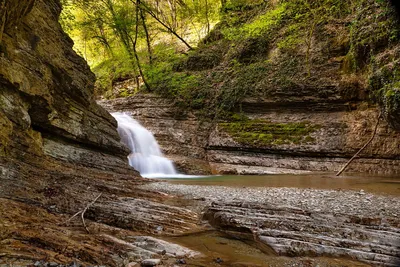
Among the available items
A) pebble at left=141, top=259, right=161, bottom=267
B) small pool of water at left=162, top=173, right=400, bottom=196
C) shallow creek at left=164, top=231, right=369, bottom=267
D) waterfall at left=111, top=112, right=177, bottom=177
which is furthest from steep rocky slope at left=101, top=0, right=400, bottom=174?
pebble at left=141, top=259, right=161, bottom=267

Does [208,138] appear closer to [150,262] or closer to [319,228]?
[319,228]

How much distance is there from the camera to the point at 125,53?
21266 millimetres

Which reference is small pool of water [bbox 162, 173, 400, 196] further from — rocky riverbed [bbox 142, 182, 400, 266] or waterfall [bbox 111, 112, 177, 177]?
waterfall [bbox 111, 112, 177, 177]

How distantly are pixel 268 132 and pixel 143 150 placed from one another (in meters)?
6.99

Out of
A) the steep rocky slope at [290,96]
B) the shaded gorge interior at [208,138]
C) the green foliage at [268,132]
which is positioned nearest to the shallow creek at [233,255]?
the shaded gorge interior at [208,138]

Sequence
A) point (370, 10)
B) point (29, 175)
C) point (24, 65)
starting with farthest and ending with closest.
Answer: point (370, 10) < point (24, 65) < point (29, 175)

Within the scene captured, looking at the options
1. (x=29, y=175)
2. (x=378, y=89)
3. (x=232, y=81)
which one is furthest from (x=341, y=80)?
(x=29, y=175)

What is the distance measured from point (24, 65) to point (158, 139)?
923 cm

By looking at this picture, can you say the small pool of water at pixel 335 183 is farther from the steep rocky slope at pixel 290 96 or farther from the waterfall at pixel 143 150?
the waterfall at pixel 143 150

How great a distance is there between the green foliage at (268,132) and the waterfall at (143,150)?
4.17 m

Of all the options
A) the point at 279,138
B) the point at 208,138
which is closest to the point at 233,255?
the point at 279,138

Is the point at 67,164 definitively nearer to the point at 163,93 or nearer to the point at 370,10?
the point at 163,93

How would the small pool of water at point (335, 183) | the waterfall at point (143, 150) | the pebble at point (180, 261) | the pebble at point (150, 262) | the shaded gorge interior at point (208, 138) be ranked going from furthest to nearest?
the waterfall at point (143, 150), the small pool of water at point (335, 183), the shaded gorge interior at point (208, 138), the pebble at point (180, 261), the pebble at point (150, 262)

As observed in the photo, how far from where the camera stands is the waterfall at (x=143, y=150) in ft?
46.4
